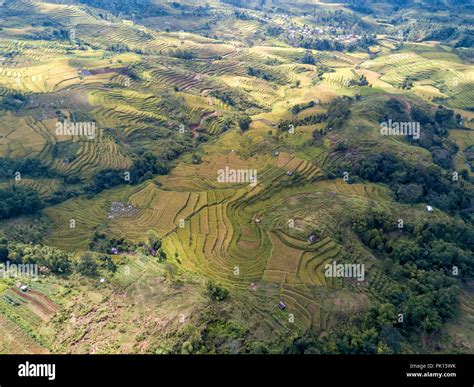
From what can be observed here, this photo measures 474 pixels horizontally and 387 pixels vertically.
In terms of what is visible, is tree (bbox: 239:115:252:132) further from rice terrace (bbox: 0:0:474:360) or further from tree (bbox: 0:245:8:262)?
tree (bbox: 0:245:8:262)

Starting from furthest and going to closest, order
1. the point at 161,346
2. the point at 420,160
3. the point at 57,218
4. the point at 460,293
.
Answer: the point at 420,160 < the point at 57,218 < the point at 460,293 < the point at 161,346

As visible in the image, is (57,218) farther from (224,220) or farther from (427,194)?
(427,194)

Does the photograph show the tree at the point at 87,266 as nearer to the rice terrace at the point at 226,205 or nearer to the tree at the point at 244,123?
the rice terrace at the point at 226,205

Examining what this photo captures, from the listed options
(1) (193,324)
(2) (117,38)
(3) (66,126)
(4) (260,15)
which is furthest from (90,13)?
(1) (193,324)

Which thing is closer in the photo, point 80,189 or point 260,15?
point 80,189


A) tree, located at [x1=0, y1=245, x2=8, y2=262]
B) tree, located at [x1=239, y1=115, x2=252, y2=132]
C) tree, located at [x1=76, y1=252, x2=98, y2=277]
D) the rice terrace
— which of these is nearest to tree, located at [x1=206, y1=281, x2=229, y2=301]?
the rice terrace

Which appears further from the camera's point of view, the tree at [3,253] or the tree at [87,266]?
the tree at [3,253]

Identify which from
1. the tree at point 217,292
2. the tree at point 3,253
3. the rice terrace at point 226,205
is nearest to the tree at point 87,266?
the rice terrace at point 226,205

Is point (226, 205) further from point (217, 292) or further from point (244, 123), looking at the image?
point (244, 123)
